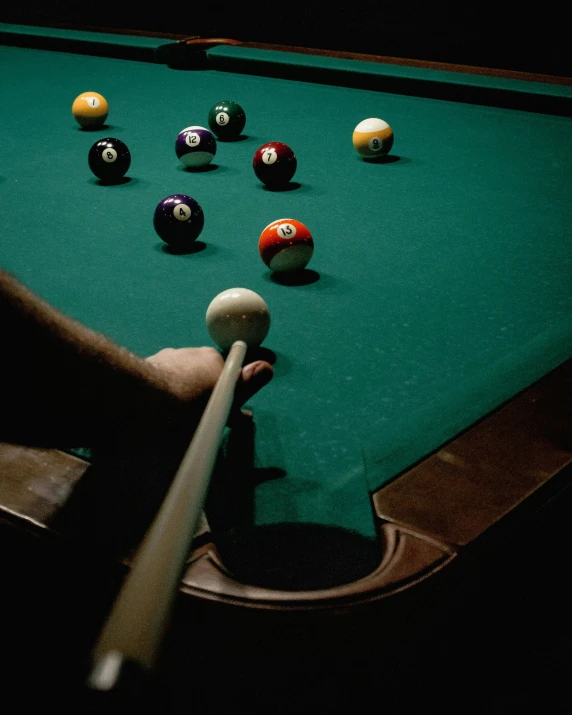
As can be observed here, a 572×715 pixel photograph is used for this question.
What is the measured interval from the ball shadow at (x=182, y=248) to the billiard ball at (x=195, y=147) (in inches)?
35.0

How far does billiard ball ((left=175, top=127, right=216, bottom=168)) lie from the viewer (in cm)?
317

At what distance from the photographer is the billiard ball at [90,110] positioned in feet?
12.5

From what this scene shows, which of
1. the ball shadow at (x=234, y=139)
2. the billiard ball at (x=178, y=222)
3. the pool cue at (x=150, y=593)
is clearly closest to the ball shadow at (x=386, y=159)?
the ball shadow at (x=234, y=139)

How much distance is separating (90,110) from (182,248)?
5.84ft

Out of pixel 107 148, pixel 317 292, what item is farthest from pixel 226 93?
pixel 317 292

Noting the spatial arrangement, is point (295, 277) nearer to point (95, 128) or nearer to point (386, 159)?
point (386, 159)

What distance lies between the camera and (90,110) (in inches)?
151

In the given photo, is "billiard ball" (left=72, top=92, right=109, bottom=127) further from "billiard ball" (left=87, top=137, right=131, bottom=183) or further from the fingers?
the fingers

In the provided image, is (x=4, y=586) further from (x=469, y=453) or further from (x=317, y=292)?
(x=317, y=292)

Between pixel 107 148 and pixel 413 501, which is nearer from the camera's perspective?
pixel 413 501

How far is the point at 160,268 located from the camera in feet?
7.43

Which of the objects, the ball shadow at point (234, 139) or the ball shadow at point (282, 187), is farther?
the ball shadow at point (234, 139)

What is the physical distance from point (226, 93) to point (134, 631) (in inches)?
176

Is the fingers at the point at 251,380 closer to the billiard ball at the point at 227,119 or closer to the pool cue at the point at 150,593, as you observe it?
the pool cue at the point at 150,593
